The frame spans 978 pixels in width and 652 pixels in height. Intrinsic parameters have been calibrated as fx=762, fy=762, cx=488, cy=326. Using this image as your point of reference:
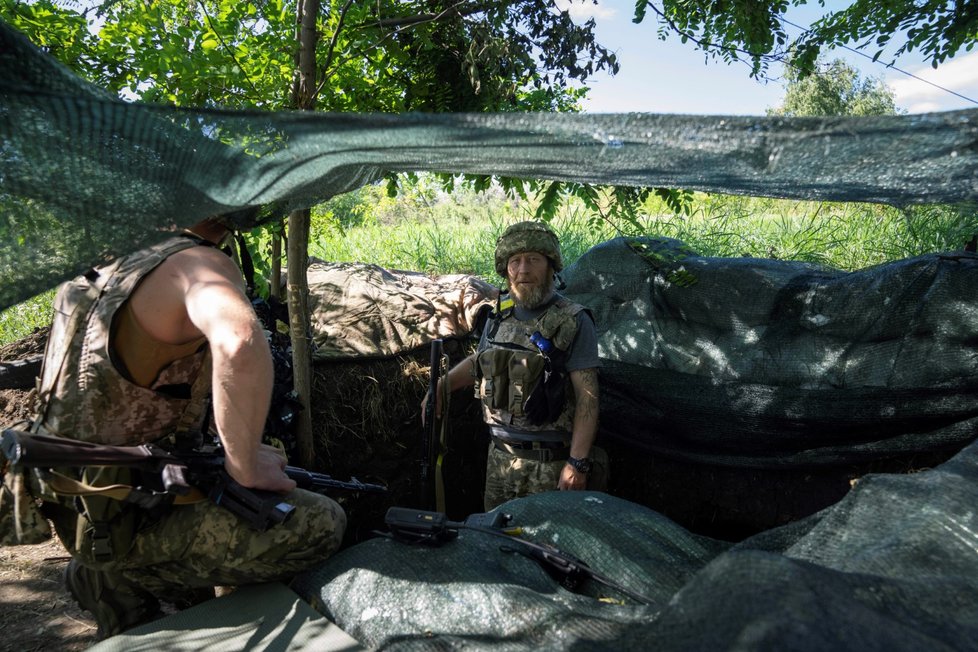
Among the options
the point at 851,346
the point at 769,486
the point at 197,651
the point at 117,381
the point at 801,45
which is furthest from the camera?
the point at 801,45

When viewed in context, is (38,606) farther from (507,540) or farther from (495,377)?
(507,540)

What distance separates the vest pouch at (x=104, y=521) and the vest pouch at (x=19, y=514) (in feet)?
0.38

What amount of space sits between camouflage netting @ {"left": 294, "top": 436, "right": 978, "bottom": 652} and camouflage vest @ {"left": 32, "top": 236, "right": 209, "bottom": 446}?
2.44ft

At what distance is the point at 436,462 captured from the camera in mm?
4090

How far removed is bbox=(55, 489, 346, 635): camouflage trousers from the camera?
2.40m

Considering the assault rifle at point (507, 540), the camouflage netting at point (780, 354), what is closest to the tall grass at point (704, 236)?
the camouflage netting at point (780, 354)

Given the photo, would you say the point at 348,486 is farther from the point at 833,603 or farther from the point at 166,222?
the point at 833,603

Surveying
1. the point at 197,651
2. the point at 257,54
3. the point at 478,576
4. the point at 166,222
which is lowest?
the point at 197,651

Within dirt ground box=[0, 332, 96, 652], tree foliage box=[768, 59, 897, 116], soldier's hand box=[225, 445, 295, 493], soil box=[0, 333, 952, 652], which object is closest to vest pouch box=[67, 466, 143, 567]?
soldier's hand box=[225, 445, 295, 493]

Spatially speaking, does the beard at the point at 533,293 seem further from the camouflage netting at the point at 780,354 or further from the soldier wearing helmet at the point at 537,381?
the camouflage netting at the point at 780,354

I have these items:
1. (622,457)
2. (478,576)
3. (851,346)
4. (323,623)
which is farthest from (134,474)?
(851,346)

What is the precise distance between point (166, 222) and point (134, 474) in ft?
2.58

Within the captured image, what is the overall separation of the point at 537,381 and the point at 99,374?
201 cm

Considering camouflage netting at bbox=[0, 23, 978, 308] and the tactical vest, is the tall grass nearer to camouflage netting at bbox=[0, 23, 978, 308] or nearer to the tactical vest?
the tactical vest
